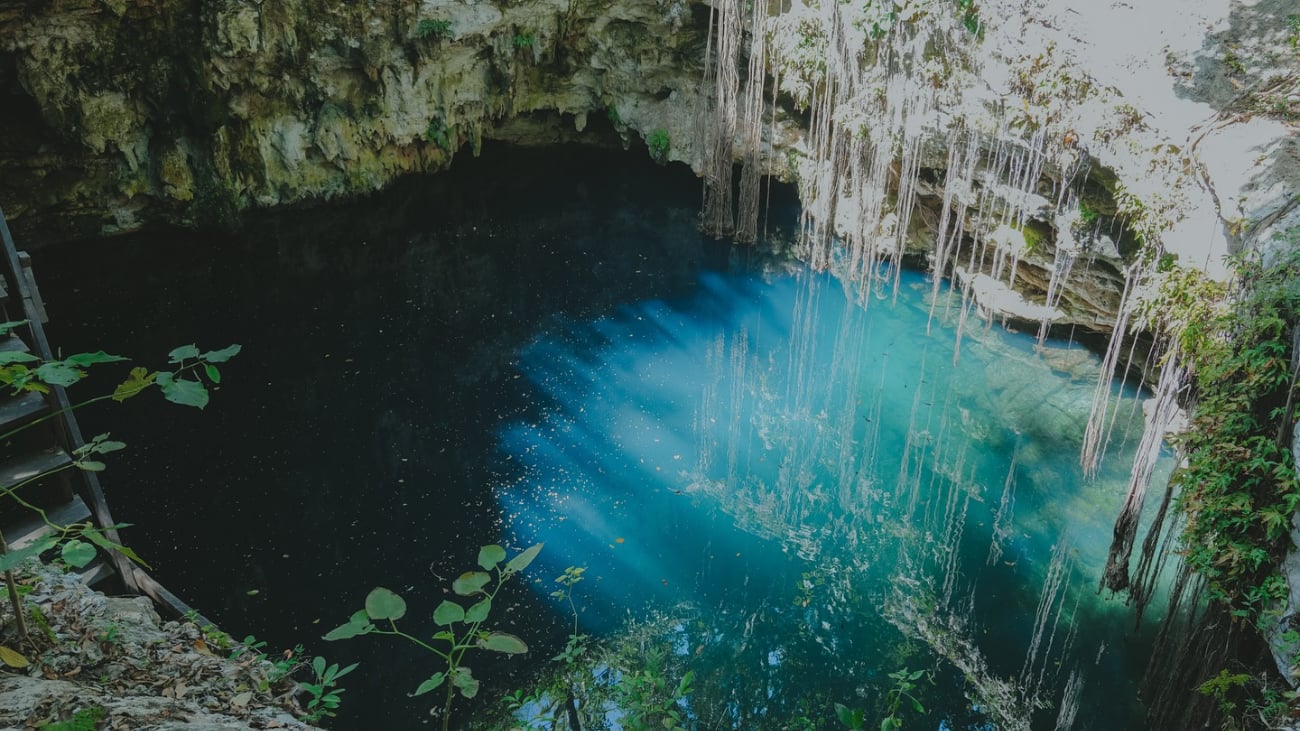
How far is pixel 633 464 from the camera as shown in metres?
6.30

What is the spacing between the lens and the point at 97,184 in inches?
349

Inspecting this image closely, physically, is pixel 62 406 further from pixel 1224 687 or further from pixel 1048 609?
pixel 1048 609

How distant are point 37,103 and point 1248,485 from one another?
10.8 meters

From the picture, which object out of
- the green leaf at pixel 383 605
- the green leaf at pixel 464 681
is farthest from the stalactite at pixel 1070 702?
the green leaf at pixel 383 605

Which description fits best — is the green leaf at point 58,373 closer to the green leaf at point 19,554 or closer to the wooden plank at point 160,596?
the green leaf at point 19,554

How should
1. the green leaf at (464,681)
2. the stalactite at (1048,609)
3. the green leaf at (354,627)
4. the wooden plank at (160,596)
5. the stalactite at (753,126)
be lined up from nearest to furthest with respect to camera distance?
the green leaf at (354,627)
the green leaf at (464,681)
the wooden plank at (160,596)
the stalactite at (1048,609)
the stalactite at (753,126)

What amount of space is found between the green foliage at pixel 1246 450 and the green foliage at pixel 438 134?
370 inches

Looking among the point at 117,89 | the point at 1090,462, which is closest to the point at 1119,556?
the point at 1090,462

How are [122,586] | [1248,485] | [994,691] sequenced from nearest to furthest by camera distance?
[122,586]
[1248,485]
[994,691]

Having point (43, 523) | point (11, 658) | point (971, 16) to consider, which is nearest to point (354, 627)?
point (11, 658)

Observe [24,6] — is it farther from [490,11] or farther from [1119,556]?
[1119,556]

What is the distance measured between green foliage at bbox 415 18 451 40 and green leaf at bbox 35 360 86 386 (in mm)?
8759

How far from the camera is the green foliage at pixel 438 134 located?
422 inches

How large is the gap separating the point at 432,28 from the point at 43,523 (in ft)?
27.0
